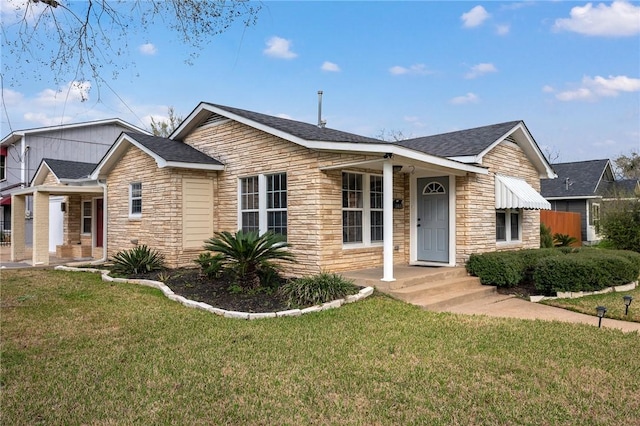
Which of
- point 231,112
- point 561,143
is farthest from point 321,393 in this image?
point 561,143

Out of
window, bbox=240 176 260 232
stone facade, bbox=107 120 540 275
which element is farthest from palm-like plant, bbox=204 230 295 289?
window, bbox=240 176 260 232

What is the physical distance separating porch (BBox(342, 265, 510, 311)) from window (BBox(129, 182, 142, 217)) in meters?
7.02

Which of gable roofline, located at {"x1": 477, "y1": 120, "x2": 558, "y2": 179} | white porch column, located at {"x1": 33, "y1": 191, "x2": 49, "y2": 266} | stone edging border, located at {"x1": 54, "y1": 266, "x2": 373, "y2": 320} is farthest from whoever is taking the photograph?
white porch column, located at {"x1": 33, "y1": 191, "x2": 49, "y2": 266}

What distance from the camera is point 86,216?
17.5 meters

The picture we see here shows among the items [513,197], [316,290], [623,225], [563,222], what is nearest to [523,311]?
[316,290]

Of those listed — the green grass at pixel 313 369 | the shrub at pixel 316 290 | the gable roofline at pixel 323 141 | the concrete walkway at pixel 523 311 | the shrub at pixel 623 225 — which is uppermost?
the gable roofline at pixel 323 141

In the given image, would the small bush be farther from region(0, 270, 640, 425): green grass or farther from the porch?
region(0, 270, 640, 425): green grass

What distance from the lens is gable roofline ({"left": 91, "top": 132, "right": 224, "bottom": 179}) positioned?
11156 millimetres

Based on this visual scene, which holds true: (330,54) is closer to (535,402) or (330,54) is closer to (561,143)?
(535,402)

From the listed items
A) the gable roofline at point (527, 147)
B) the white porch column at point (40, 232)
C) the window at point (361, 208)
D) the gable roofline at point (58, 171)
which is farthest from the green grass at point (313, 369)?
the gable roofline at point (58, 171)

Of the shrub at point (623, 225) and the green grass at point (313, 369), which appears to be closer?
the green grass at point (313, 369)

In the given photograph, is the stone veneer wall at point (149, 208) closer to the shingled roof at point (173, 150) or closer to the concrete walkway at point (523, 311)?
the shingled roof at point (173, 150)

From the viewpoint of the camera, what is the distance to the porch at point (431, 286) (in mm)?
8328

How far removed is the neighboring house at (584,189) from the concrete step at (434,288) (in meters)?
18.6
